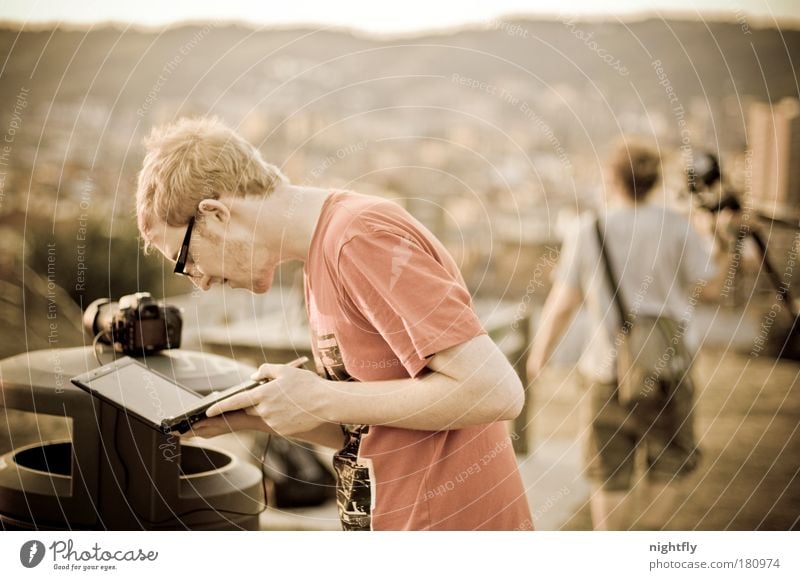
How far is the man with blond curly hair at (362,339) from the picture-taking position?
1104 millimetres

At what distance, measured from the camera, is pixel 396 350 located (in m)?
1.14

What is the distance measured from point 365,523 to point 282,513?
0.80m

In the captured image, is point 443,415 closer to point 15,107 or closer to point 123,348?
point 123,348

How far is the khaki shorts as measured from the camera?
1.98 meters

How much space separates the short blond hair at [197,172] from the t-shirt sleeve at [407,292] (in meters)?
0.26

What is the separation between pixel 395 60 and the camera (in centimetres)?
173

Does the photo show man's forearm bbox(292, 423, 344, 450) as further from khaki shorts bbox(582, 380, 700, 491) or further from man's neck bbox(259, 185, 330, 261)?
khaki shorts bbox(582, 380, 700, 491)

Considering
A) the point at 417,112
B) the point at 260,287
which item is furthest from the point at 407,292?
the point at 417,112

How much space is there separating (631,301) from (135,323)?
1156 mm

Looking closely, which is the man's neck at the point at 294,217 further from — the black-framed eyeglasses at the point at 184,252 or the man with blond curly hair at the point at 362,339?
the black-framed eyeglasses at the point at 184,252

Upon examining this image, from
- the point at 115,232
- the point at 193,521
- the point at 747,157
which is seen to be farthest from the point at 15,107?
the point at 747,157

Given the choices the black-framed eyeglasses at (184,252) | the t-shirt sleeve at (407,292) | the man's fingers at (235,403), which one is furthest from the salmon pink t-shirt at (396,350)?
the black-framed eyeglasses at (184,252)

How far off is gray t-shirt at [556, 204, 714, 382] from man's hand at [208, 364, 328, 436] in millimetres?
941
